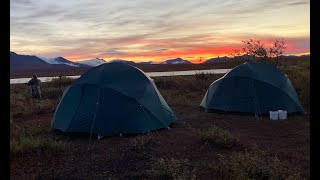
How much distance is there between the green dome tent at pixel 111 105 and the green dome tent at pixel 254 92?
10.2 ft

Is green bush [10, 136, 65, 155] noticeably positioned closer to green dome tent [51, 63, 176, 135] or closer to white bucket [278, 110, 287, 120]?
green dome tent [51, 63, 176, 135]

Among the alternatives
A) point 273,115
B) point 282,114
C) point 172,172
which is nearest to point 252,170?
point 172,172

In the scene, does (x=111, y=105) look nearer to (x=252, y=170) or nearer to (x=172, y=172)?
(x=172, y=172)

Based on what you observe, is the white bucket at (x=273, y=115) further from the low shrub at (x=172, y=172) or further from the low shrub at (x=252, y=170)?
the low shrub at (x=172, y=172)

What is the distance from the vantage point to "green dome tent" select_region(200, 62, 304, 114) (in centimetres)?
1376

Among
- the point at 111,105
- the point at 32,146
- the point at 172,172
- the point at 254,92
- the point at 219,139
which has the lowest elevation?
the point at 172,172

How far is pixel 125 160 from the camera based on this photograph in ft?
27.5

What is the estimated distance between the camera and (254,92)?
547 inches

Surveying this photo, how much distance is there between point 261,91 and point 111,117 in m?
5.72

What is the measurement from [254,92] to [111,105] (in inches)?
214

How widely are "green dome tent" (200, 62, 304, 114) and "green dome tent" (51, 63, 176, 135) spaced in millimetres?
3121
